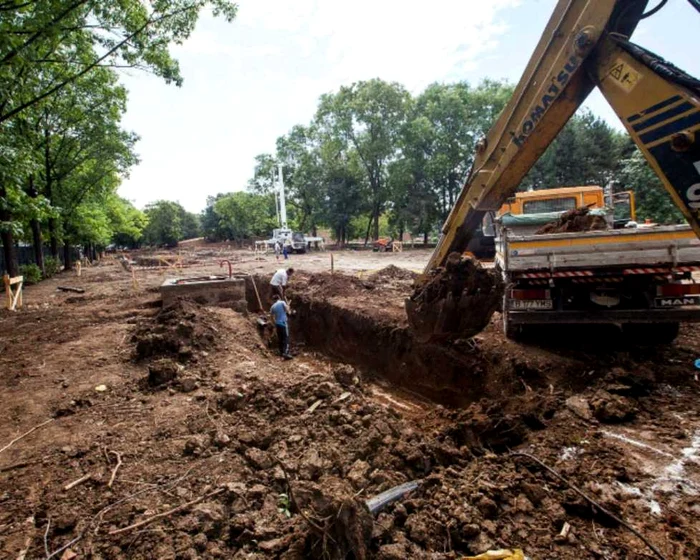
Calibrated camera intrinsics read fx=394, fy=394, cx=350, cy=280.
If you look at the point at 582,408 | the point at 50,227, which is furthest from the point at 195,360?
the point at 50,227

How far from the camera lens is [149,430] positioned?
3752 mm

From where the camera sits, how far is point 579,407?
398 cm

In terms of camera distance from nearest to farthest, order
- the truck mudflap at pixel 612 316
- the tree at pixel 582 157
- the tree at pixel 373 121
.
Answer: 1. the truck mudflap at pixel 612 316
2. the tree at pixel 582 157
3. the tree at pixel 373 121

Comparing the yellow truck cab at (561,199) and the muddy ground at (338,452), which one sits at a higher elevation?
the yellow truck cab at (561,199)

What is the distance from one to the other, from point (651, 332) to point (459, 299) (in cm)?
325

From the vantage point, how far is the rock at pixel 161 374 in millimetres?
4891

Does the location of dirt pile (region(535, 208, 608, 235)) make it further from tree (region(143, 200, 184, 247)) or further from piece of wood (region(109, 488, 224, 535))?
tree (region(143, 200, 184, 247))

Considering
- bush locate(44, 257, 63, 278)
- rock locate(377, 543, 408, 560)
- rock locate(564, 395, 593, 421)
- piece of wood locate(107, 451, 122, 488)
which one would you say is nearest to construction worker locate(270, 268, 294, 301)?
piece of wood locate(107, 451, 122, 488)

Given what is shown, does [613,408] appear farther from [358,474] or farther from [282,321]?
[282,321]

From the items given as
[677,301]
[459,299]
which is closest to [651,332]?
[677,301]

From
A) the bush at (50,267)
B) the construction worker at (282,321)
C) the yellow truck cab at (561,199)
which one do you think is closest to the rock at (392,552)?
the construction worker at (282,321)

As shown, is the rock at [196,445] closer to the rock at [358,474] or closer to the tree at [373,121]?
the rock at [358,474]

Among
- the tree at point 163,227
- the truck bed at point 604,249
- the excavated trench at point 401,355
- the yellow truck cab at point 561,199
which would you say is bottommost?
the excavated trench at point 401,355

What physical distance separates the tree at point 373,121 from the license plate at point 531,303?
34426 mm
